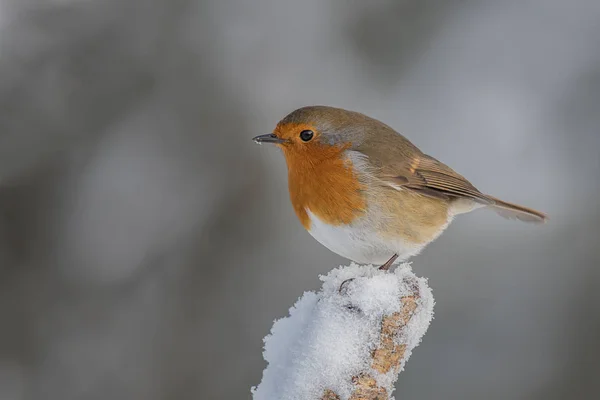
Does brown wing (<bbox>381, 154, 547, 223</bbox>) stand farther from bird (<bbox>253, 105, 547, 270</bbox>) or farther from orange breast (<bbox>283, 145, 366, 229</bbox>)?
orange breast (<bbox>283, 145, 366, 229</bbox>)

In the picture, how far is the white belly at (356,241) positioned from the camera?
2.77m

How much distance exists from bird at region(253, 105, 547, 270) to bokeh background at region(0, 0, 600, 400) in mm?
1855

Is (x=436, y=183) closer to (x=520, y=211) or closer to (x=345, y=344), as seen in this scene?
(x=520, y=211)

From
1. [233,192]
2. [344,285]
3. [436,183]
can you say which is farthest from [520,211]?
[233,192]

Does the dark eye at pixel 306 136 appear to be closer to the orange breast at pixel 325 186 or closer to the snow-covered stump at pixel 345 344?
the orange breast at pixel 325 186

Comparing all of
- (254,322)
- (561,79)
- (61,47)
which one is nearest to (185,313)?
(254,322)

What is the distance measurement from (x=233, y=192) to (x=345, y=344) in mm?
3670

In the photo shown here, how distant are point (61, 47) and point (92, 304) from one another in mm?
2037

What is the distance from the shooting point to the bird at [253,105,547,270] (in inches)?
110

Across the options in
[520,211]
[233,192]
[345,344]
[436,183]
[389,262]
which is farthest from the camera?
[233,192]

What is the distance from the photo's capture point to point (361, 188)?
9.33 feet

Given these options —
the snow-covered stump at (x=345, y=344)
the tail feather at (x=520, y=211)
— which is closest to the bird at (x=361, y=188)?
the tail feather at (x=520, y=211)

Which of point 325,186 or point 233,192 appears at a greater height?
point 233,192

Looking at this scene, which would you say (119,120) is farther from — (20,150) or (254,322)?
(254,322)
